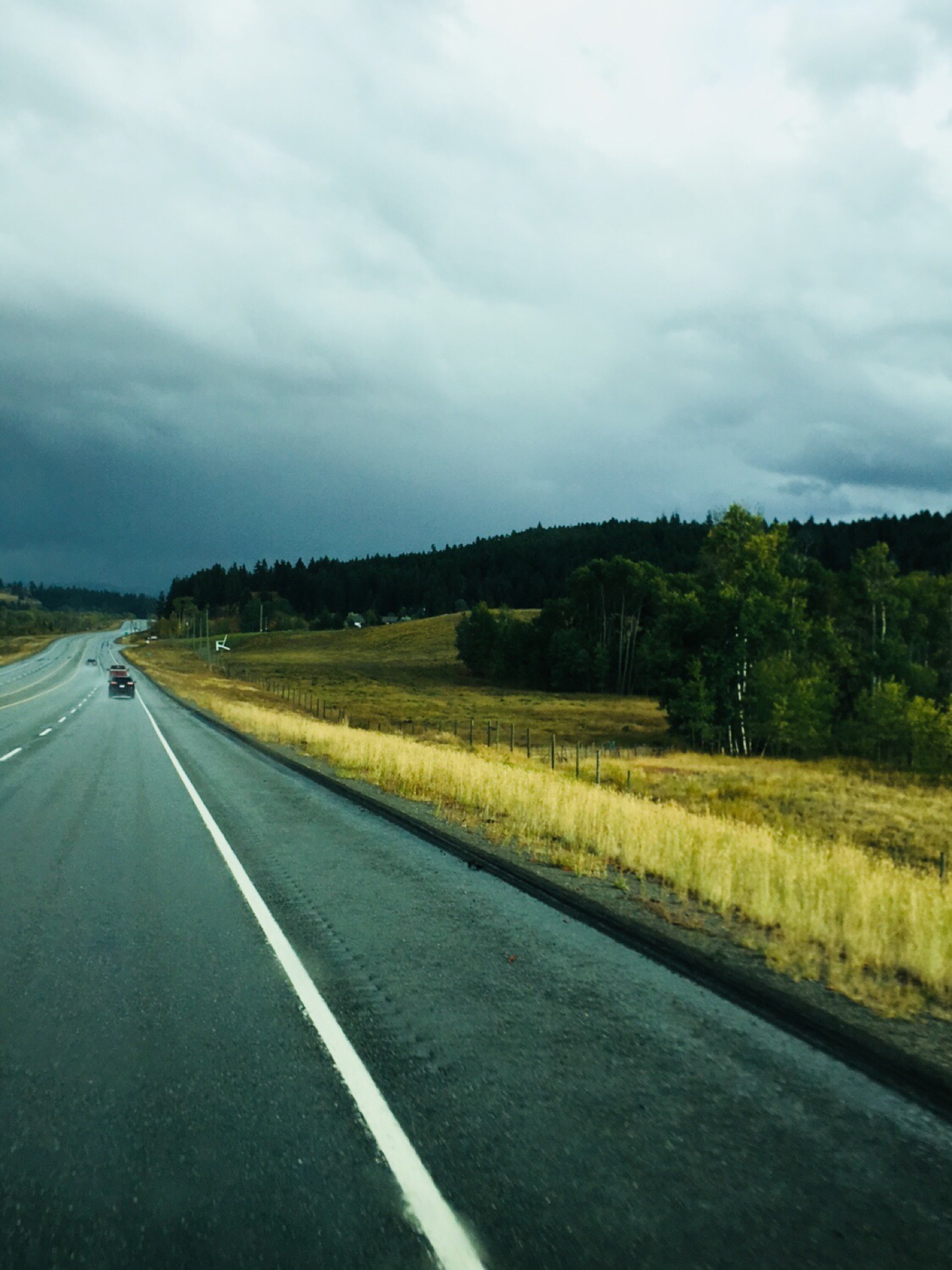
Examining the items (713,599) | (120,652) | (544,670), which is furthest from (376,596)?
(713,599)

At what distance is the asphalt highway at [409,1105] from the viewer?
3.06 m

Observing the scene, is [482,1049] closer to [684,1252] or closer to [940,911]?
[684,1252]

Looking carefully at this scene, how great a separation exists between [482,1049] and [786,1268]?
75.2 inches

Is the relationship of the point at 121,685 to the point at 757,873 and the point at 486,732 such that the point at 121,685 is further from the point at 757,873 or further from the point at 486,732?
the point at 757,873

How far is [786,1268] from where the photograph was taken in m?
2.90

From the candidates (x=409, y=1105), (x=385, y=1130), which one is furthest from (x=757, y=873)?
(x=385, y=1130)

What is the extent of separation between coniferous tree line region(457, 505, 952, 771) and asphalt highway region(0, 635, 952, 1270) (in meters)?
40.7

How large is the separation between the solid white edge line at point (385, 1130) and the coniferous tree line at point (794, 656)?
136 ft

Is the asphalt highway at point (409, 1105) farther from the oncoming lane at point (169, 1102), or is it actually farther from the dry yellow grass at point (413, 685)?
the dry yellow grass at point (413, 685)

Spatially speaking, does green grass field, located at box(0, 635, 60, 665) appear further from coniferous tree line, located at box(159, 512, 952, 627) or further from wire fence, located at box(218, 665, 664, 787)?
wire fence, located at box(218, 665, 664, 787)

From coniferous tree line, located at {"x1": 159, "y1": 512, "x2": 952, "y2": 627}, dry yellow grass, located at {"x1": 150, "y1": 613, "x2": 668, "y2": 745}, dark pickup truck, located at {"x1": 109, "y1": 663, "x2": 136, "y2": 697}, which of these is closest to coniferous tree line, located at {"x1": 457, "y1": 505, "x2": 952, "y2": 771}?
dry yellow grass, located at {"x1": 150, "y1": 613, "x2": 668, "y2": 745}

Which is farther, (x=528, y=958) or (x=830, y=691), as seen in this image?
(x=830, y=691)

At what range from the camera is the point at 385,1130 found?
3.71m

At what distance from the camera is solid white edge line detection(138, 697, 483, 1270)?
2.99m
